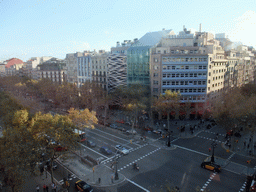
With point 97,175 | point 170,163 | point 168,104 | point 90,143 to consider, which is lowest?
point 97,175

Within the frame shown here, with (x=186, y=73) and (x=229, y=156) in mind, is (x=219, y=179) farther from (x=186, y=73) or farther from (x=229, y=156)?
(x=186, y=73)

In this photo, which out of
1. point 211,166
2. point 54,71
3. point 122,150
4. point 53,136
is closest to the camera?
point 53,136

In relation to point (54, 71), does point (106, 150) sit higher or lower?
lower

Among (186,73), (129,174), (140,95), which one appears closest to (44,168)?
(129,174)

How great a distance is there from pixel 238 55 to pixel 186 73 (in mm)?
35912

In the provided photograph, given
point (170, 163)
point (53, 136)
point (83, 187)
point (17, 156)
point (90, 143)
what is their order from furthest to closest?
point (90, 143), point (170, 163), point (83, 187), point (53, 136), point (17, 156)

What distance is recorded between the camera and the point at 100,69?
75.2 metres

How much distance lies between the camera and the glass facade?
6235cm

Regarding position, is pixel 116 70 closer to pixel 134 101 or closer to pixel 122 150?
pixel 134 101

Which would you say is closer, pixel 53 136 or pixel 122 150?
pixel 53 136

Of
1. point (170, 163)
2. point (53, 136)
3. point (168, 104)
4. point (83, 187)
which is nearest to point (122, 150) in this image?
point (170, 163)

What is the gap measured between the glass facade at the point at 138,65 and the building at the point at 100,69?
35.4 feet

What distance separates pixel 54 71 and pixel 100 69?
3930 centimetres

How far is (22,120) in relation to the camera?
30.4 metres
